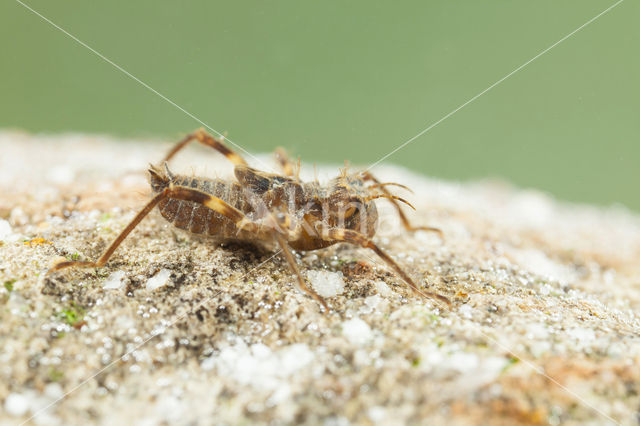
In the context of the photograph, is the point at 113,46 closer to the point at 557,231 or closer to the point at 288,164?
the point at 288,164

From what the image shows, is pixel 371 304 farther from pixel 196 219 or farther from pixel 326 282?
pixel 196 219

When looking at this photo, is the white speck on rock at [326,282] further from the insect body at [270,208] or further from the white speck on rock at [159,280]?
the white speck on rock at [159,280]

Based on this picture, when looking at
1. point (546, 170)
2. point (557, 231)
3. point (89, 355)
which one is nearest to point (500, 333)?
point (89, 355)

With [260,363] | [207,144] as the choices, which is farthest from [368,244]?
[207,144]

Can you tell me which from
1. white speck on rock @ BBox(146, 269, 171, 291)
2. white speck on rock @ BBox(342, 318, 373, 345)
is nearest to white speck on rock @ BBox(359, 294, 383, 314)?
white speck on rock @ BBox(342, 318, 373, 345)

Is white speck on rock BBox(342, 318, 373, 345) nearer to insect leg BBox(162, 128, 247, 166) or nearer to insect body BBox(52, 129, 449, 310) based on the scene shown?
insect body BBox(52, 129, 449, 310)

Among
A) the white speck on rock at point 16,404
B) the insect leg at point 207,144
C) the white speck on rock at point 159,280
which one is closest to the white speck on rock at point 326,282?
the white speck on rock at point 159,280
